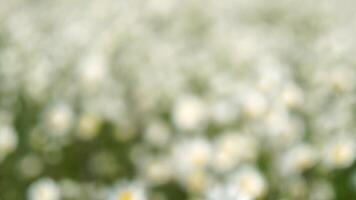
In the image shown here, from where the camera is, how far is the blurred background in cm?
309

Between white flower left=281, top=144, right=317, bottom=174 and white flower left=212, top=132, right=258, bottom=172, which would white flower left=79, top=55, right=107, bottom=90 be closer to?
white flower left=212, top=132, right=258, bottom=172

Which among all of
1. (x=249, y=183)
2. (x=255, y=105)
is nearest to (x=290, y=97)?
(x=255, y=105)

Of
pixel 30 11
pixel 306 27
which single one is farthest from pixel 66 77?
pixel 306 27

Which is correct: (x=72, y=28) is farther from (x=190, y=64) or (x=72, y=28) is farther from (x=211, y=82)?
(x=211, y=82)

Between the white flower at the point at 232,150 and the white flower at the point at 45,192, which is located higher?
the white flower at the point at 232,150

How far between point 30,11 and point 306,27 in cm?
221

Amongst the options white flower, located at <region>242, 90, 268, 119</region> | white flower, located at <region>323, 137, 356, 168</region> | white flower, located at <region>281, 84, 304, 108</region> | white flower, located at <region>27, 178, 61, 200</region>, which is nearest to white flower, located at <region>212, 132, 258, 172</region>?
white flower, located at <region>242, 90, 268, 119</region>

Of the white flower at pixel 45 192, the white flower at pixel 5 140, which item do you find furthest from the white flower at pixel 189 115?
the white flower at pixel 45 192

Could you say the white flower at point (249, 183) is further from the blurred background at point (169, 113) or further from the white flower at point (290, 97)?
the white flower at point (290, 97)

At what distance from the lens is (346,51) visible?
424cm

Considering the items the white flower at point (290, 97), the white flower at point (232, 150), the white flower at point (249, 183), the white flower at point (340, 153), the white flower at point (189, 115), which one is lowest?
the white flower at point (249, 183)

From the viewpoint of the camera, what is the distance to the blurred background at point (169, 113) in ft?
10.1

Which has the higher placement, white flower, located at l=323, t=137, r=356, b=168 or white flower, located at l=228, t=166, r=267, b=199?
white flower, located at l=323, t=137, r=356, b=168

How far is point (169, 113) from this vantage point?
4160mm
